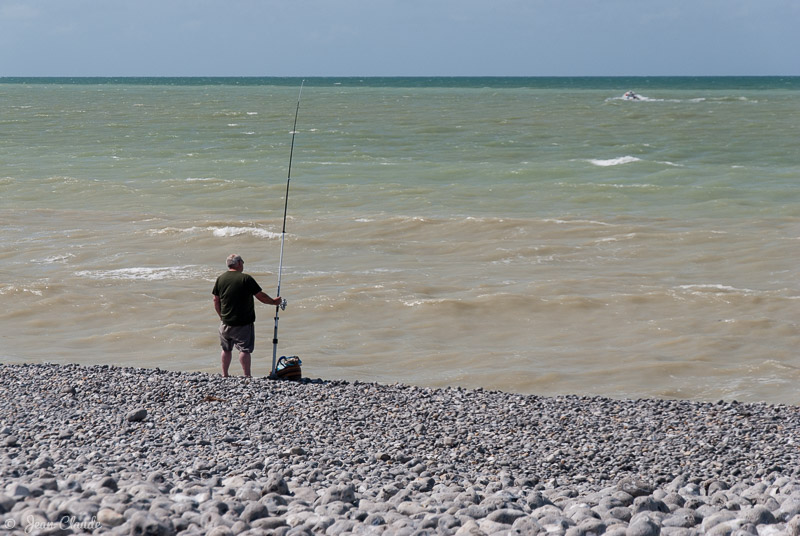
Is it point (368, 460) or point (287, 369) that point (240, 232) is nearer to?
point (287, 369)

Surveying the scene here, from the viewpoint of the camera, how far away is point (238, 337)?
916 centimetres

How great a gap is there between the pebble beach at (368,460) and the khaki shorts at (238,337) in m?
0.44

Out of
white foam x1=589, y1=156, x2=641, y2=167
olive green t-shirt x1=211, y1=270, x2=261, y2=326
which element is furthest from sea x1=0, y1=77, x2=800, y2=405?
olive green t-shirt x1=211, y1=270, x2=261, y2=326

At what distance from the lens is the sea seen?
34.7 ft

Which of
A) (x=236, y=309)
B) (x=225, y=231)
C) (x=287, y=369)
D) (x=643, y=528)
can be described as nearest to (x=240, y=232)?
(x=225, y=231)

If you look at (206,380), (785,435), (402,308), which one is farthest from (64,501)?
(402,308)

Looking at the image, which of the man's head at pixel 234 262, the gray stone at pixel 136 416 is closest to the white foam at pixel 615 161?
the man's head at pixel 234 262

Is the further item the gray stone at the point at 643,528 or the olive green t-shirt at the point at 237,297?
the olive green t-shirt at the point at 237,297

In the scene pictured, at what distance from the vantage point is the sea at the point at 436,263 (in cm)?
1056

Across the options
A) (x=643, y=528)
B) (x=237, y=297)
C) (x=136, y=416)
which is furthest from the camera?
(x=237, y=297)

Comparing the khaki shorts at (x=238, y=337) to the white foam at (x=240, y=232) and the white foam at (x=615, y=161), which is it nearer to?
the white foam at (x=240, y=232)

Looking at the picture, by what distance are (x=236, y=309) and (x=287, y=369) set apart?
784 millimetres

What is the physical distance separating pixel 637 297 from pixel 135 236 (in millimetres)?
9698

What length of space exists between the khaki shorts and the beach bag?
0.41 m
